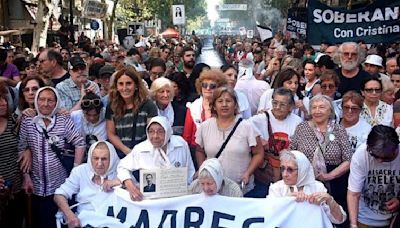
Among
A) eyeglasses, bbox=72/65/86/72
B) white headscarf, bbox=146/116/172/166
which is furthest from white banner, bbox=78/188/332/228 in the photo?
eyeglasses, bbox=72/65/86/72

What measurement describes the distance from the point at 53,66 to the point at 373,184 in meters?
4.63

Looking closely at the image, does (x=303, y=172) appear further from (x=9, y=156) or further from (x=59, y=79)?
(x=59, y=79)

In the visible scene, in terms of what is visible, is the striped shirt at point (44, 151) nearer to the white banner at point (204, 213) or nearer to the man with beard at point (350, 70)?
the white banner at point (204, 213)

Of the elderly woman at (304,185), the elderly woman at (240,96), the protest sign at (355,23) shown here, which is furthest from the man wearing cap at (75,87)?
the protest sign at (355,23)

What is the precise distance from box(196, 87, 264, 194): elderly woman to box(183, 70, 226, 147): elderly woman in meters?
0.58

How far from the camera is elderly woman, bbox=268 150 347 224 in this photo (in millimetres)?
4656

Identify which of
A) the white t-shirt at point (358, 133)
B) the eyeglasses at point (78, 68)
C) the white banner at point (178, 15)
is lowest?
the white t-shirt at point (358, 133)

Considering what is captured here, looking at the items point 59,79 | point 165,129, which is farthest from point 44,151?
point 59,79

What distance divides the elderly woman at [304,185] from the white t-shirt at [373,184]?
29cm

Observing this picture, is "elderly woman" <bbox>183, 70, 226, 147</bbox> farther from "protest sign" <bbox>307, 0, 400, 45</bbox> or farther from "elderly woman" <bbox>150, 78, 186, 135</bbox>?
"protest sign" <bbox>307, 0, 400, 45</bbox>

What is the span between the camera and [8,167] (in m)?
5.56

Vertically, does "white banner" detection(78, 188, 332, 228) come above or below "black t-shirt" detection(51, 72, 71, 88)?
below

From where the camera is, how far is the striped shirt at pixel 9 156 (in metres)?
5.49

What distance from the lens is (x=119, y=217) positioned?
523 cm
